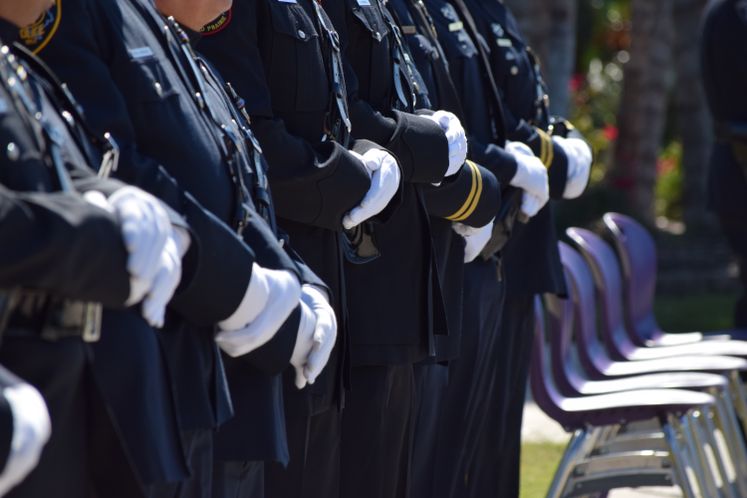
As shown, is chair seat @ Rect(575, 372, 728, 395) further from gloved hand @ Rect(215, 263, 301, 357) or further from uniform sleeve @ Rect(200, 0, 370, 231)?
gloved hand @ Rect(215, 263, 301, 357)

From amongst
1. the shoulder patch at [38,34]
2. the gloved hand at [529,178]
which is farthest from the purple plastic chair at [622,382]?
the shoulder patch at [38,34]

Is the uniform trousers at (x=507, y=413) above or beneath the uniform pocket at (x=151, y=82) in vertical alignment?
beneath

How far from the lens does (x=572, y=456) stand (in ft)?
14.1

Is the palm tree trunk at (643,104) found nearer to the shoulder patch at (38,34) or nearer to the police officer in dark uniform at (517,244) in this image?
the police officer in dark uniform at (517,244)

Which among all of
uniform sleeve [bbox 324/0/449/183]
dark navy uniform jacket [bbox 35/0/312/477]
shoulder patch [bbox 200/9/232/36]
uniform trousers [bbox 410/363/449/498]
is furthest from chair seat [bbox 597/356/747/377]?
dark navy uniform jacket [bbox 35/0/312/477]

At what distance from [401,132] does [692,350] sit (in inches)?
88.6

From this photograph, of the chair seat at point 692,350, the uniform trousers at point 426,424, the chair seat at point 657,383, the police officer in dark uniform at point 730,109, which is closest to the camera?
the uniform trousers at point 426,424

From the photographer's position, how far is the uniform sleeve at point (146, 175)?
219cm

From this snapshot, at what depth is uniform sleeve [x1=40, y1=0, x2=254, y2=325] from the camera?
7.18 ft

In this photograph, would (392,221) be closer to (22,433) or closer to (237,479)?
(237,479)

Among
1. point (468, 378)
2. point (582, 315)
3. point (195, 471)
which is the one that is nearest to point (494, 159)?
point (468, 378)

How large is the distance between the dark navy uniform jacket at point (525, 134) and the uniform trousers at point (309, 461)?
138 cm

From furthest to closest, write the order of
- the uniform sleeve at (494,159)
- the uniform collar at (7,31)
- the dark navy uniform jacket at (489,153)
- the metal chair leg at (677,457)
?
1. the metal chair leg at (677,457)
2. the dark navy uniform jacket at (489,153)
3. the uniform sleeve at (494,159)
4. the uniform collar at (7,31)

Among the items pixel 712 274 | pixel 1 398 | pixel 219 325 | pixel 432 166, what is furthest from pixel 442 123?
pixel 712 274
